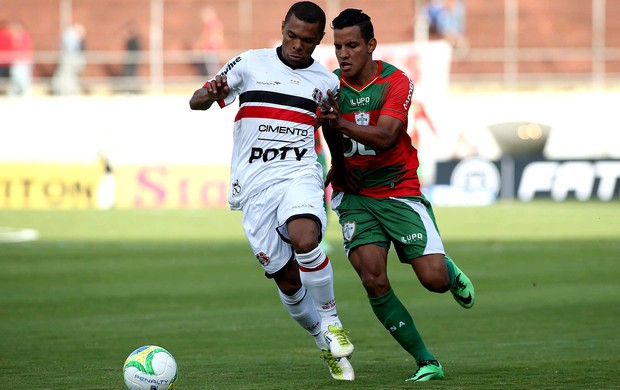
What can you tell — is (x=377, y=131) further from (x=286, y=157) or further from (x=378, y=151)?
→ (x=286, y=157)

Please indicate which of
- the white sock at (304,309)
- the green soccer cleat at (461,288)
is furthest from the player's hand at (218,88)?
the green soccer cleat at (461,288)

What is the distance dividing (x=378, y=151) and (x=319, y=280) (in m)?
1.02

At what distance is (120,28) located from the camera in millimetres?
32344

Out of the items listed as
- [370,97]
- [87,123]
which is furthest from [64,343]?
[87,123]

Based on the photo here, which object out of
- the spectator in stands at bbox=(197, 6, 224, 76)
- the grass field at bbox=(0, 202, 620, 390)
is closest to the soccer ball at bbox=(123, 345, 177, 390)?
the grass field at bbox=(0, 202, 620, 390)

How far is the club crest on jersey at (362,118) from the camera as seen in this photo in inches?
305

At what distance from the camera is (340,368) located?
24.2 ft

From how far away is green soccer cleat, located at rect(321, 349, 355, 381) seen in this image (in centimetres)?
736

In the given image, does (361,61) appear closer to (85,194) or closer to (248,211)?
(248,211)

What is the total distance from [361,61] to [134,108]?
71.0 feet

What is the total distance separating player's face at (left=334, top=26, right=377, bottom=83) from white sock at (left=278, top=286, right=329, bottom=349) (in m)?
1.47

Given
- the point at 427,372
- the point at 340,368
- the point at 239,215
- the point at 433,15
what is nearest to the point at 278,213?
the point at 340,368

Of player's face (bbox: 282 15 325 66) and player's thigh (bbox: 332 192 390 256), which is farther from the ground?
player's face (bbox: 282 15 325 66)

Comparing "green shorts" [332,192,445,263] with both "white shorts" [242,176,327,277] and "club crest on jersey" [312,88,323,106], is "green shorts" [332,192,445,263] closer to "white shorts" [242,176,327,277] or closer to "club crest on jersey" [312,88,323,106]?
"white shorts" [242,176,327,277]
